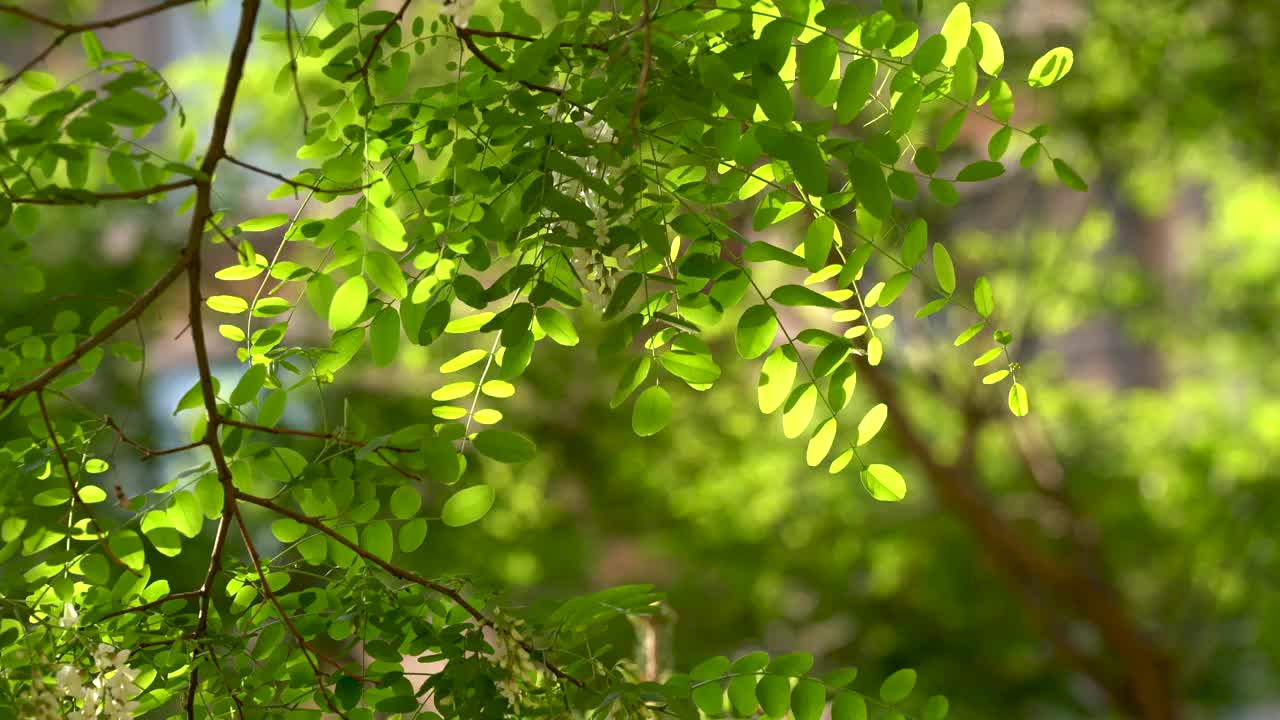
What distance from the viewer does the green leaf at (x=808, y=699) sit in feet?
3.00

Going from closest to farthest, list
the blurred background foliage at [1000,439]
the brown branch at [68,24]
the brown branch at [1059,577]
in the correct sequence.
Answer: the brown branch at [68,24], the brown branch at [1059,577], the blurred background foliage at [1000,439]

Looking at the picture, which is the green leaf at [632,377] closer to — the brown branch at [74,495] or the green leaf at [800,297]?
the green leaf at [800,297]

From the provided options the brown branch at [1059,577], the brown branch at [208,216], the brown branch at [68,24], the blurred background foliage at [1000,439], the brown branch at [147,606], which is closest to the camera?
the brown branch at [68,24]

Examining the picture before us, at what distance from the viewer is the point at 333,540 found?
1018 millimetres

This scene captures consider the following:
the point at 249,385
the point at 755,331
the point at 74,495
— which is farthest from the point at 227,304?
the point at 755,331

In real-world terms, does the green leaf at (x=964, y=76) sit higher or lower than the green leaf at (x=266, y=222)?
lower

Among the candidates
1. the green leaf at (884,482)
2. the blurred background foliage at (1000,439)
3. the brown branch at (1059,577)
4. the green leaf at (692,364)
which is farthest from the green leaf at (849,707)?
the blurred background foliage at (1000,439)

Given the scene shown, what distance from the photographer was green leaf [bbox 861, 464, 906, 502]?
97cm

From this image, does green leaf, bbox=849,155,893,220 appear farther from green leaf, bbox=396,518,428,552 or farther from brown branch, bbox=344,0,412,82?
green leaf, bbox=396,518,428,552

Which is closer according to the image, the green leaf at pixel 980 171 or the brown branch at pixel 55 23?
the brown branch at pixel 55 23

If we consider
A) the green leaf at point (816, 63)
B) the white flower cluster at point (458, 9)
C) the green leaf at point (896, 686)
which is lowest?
the green leaf at point (896, 686)

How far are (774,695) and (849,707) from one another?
0.05m

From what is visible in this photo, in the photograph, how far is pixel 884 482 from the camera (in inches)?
38.4

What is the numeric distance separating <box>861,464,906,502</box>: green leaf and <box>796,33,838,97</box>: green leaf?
285mm
